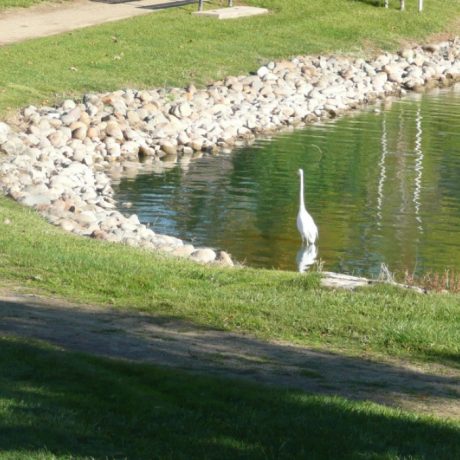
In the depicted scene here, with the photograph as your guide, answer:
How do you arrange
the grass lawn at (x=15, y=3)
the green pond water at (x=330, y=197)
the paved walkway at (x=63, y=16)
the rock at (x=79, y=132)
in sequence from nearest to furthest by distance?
the green pond water at (x=330, y=197) < the rock at (x=79, y=132) < the paved walkway at (x=63, y=16) < the grass lawn at (x=15, y=3)

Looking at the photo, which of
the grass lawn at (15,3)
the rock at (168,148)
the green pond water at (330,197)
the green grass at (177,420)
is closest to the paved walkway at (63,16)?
the grass lawn at (15,3)

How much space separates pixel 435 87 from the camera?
118ft

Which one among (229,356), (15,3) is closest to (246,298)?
(229,356)

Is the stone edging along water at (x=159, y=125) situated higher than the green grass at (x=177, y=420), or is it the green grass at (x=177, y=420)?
the green grass at (x=177, y=420)

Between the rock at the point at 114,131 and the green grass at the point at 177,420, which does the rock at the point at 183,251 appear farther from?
the rock at the point at 114,131

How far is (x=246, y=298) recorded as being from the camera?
11.6 metres

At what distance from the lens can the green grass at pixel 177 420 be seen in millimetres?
6809

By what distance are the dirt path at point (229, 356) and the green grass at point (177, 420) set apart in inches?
20.2

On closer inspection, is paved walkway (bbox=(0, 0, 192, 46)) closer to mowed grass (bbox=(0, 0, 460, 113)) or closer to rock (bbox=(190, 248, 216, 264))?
mowed grass (bbox=(0, 0, 460, 113))

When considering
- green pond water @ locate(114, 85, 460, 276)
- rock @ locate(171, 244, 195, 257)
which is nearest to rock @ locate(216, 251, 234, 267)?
rock @ locate(171, 244, 195, 257)

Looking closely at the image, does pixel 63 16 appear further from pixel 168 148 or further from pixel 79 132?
pixel 79 132

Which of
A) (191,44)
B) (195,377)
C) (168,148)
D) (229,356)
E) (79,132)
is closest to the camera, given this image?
(195,377)

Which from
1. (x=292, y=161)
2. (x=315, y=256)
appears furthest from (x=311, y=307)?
(x=292, y=161)

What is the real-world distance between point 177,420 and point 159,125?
18677mm
